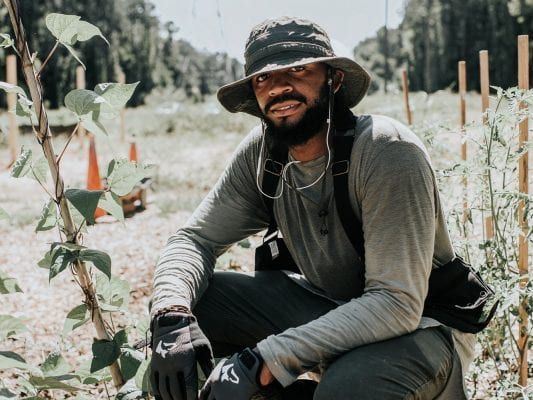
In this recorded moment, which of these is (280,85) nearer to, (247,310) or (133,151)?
(247,310)

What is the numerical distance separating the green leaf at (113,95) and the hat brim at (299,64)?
0.56 meters

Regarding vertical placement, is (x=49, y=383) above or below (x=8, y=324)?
below

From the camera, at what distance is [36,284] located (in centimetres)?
491

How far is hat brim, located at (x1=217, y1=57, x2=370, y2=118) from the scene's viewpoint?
7.38ft

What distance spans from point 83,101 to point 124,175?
255 mm

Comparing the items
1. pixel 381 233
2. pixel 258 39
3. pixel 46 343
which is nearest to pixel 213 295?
pixel 381 233

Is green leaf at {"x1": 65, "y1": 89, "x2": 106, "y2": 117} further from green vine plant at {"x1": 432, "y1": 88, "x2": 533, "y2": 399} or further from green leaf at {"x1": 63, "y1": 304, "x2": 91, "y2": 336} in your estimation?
green vine plant at {"x1": 432, "y1": 88, "x2": 533, "y2": 399}

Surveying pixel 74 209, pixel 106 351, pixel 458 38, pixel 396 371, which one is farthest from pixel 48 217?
pixel 458 38

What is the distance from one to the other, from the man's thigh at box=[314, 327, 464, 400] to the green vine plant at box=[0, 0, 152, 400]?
0.68 metres

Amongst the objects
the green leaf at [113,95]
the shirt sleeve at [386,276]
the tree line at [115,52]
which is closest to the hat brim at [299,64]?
the shirt sleeve at [386,276]

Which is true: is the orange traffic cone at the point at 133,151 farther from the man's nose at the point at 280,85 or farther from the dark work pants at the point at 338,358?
the man's nose at the point at 280,85

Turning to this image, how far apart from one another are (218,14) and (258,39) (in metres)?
0.33

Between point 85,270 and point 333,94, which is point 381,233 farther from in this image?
point 85,270

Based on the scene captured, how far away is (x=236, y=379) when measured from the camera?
1.89m
